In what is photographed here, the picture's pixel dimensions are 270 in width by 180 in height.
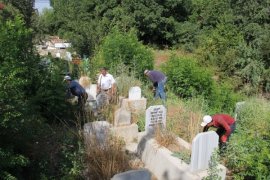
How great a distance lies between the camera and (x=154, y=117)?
23.9 ft

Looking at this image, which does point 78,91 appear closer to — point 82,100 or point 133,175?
point 82,100

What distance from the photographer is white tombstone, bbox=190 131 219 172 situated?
18.7 ft

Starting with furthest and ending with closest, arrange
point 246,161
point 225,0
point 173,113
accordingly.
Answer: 1. point 225,0
2. point 173,113
3. point 246,161

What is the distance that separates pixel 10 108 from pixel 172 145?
3.36 meters

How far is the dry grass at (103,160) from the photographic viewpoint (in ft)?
18.3

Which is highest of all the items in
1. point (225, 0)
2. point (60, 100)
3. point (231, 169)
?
point (225, 0)

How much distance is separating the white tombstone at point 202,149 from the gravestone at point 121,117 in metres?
2.26

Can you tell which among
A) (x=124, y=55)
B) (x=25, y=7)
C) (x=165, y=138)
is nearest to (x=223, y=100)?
(x=124, y=55)

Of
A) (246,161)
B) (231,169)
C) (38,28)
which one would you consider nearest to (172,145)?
(231,169)

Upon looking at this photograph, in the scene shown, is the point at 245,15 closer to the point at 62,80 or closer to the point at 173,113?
the point at 173,113

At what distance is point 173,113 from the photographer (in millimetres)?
8805

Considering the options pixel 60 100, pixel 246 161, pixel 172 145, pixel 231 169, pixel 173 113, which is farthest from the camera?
pixel 173 113

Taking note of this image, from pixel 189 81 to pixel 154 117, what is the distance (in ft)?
17.7

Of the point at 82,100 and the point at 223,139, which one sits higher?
the point at 82,100
